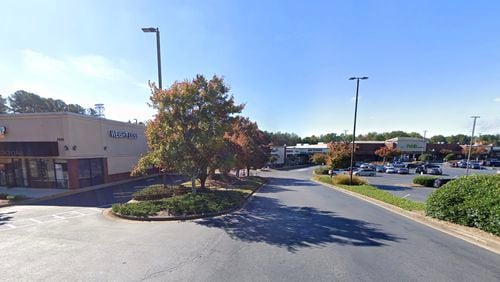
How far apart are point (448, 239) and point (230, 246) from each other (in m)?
6.67

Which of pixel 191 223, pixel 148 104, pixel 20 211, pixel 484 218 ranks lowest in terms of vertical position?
pixel 20 211

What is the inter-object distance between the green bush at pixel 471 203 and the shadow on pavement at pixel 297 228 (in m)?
2.83

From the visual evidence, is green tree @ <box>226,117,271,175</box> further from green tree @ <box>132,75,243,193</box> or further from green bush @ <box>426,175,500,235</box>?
green bush @ <box>426,175,500,235</box>

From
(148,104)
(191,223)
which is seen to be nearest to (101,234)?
(191,223)

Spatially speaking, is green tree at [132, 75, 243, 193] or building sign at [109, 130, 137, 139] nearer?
green tree at [132, 75, 243, 193]

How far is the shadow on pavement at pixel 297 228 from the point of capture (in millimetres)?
6879

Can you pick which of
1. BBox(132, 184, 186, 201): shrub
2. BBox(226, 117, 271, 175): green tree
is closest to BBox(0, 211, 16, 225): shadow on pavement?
BBox(132, 184, 186, 201): shrub

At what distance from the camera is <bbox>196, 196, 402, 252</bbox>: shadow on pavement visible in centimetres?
688

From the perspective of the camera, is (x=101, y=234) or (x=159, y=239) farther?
(x=101, y=234)

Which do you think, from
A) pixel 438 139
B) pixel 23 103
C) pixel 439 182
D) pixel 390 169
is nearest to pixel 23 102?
pixel 23 103

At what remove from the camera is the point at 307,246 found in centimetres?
646

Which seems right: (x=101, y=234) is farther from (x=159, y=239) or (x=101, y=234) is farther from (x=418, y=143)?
(x=418, y=143)

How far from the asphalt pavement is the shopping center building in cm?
989

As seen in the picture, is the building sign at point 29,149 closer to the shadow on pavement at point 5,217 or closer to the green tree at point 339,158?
the shadow on pavement at point 5,217
